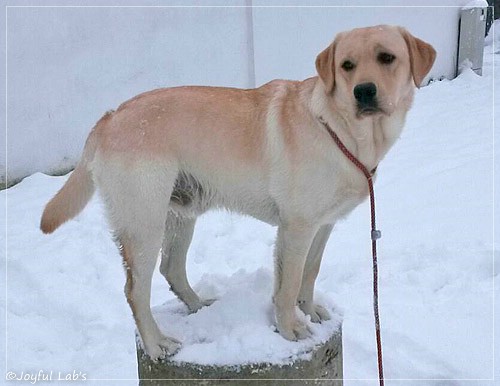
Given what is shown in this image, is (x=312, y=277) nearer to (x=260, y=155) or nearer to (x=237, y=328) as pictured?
(x=237, y=328)

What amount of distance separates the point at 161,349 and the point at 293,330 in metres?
0.53

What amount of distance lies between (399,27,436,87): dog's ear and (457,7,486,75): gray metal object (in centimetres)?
923

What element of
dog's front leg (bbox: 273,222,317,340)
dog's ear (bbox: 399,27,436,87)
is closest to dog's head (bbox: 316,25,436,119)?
dog's ear (bbox: 399,27,436,87)

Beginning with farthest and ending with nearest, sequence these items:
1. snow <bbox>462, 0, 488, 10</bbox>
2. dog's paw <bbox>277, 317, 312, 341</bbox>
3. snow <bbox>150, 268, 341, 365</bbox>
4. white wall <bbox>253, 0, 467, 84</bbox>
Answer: snow <bbox>462, 0, 488, 10</bbox> < white wall <bbox>253, 0, 467, 84</bbox> < dog's paw <bbox>277, 317, 312, 341</bbox> < snow <bbox>150, 268, 341, 365</bbox>

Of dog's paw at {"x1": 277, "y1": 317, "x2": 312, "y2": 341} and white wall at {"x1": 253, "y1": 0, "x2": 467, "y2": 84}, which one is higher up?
dog's paw at {"x1": 277, "y1": 317, "x2": 312, "y2": 341}

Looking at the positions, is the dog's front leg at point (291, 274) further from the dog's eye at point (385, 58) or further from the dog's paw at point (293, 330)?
the dog's eye at point (385, 58)

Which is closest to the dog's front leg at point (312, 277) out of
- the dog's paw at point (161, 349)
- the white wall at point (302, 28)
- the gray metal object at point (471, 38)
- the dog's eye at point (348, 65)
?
the dog's paw at point (161, 349)

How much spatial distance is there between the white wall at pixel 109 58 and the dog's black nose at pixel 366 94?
4043 millimetres

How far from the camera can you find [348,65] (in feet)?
8.26

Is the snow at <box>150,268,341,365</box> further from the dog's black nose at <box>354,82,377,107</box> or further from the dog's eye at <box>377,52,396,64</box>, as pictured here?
the dog's eye at <box>377,52,396,64</box>

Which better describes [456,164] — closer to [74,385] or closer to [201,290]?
[201,290]

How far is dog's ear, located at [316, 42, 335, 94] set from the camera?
101 inches

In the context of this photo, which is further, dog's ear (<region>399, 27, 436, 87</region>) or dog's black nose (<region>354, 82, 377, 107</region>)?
dog's ear (<region>399, 27, 436, 87</region>)

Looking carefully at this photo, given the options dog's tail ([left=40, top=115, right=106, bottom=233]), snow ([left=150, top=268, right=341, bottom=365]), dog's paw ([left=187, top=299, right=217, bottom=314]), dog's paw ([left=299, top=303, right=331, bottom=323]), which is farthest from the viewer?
dog's paw ([left=187, top=299, right=217, bottom=314])
